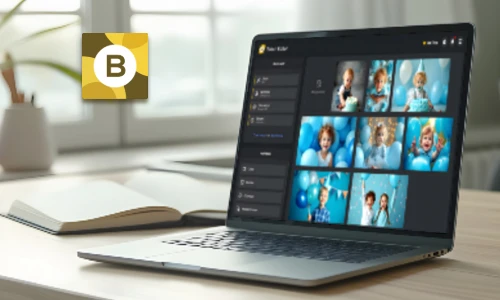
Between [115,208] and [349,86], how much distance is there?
356mm

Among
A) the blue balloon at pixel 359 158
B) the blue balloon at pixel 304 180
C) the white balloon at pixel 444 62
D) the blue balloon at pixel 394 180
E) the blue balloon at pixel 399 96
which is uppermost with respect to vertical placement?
the white balloon at pixel 444 62

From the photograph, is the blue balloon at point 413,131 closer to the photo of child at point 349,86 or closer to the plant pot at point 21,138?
the photo of child at point 349,86

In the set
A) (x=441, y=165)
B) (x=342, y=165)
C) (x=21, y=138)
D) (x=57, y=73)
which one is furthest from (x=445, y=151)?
(x=57, y=73)

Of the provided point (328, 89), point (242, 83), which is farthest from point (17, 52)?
point (328, 89)

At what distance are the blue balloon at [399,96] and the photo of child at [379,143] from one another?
19 millimetres

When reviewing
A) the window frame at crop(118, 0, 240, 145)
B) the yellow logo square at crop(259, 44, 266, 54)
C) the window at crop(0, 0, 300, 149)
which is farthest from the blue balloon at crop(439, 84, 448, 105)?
the window frame at crop(118, 0, 240, 145)

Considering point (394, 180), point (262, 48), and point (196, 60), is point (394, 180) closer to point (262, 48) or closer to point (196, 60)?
point (262, 48)

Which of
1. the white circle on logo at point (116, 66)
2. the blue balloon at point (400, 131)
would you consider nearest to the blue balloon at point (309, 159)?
the blue balloon at point (400, 131)

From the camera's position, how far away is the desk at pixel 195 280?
0.72m

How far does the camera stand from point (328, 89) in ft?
3.26

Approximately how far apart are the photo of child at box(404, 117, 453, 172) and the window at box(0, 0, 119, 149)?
1.39m

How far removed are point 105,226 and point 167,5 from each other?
1.50 metres

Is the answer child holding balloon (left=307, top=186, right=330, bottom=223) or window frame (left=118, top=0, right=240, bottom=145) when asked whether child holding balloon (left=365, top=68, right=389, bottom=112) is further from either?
window frame (left=118, top=0, right=240, bottom=145)

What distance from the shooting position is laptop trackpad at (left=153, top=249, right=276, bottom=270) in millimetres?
798
